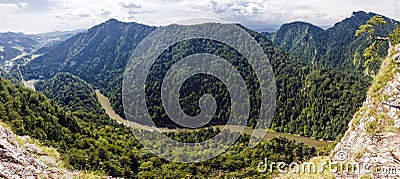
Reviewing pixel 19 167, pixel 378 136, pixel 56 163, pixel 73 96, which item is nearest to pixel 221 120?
pixel 73 96

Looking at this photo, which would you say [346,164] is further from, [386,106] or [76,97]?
[76,97]

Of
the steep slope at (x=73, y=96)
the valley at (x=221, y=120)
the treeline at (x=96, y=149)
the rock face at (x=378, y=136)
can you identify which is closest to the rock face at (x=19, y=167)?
the valley at (x=221, y=120)

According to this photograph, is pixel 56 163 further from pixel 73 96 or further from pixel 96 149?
pixel 73 96

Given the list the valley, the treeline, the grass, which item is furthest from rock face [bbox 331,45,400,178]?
the grass

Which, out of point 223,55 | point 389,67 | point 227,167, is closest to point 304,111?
point 223,55

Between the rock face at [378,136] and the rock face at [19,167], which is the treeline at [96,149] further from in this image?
the rock face at [378,136]

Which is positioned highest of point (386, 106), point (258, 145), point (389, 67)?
point (389, 67)

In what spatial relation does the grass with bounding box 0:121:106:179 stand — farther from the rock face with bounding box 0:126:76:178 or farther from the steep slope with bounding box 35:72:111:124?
the steep slope with bounding box 35:72:111:124

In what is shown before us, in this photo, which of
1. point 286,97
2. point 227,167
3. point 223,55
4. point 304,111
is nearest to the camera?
point 227,167

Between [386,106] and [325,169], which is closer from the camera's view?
[325,169]
